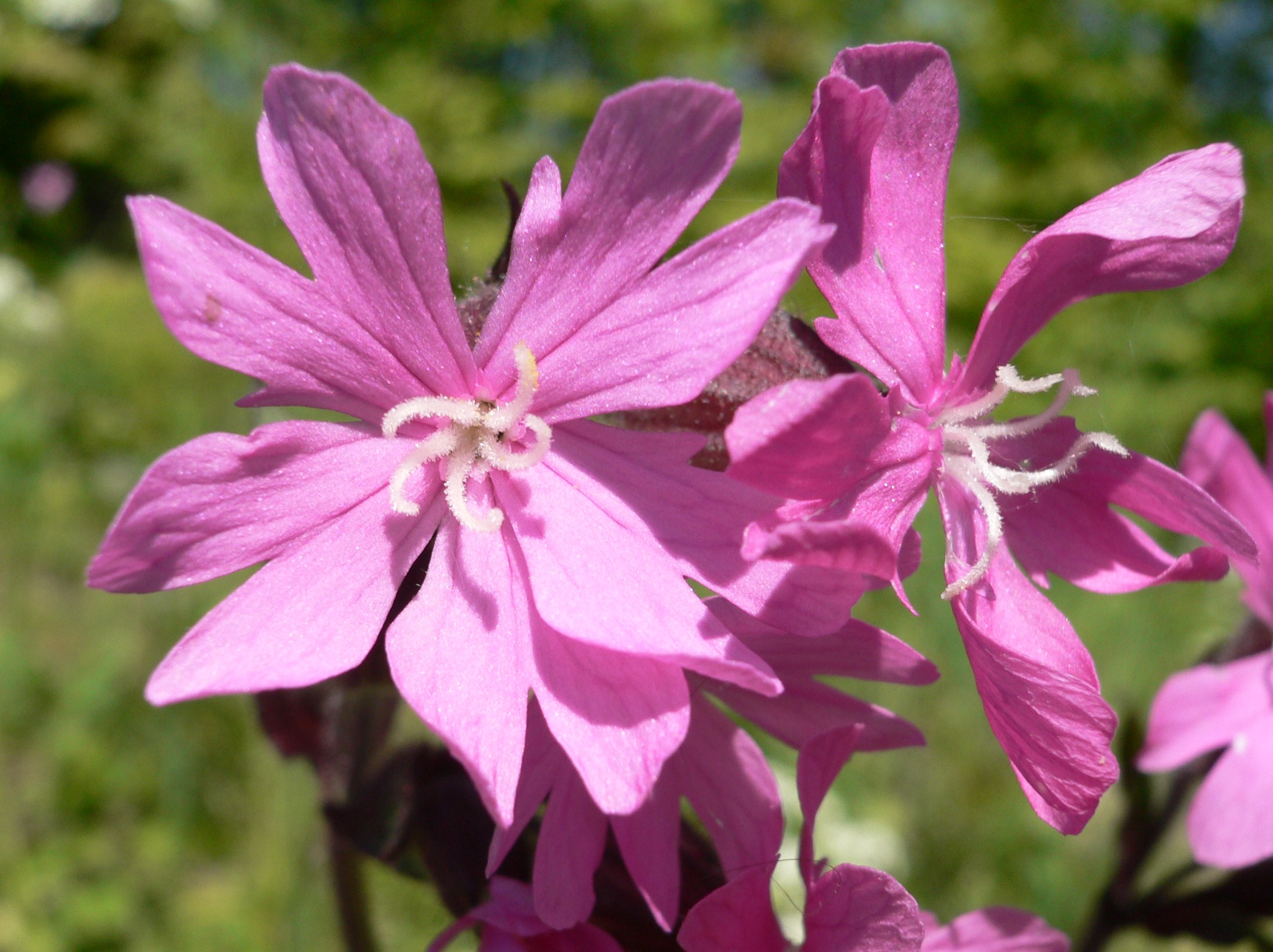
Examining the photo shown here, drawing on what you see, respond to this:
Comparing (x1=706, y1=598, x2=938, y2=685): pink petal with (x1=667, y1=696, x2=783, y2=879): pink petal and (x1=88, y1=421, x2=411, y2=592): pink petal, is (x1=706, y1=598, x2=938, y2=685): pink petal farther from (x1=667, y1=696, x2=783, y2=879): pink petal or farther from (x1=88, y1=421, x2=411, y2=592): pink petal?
(x1=88, y1=421, x2=411, y2=592): pink petal

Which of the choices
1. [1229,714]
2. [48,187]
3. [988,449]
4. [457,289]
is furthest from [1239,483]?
[48,187]

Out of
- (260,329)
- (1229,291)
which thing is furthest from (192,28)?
(260,329)

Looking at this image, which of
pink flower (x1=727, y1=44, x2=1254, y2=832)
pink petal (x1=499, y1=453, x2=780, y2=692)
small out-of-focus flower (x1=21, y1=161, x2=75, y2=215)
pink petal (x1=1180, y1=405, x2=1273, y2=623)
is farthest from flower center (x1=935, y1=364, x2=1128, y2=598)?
small out-of-focus flower (x1=21, y1=161, x2=75, y2=215)

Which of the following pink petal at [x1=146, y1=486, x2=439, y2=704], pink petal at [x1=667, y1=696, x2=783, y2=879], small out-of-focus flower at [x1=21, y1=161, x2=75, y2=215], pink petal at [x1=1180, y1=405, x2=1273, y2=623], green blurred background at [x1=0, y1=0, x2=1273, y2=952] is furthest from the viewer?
small out-of-focus flower at [x1=21, y1=161, x2=75, y2=215]

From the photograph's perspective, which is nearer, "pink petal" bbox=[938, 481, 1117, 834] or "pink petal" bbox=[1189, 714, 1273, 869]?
"pink petal" bbox=[938, 481, 1117, 834]

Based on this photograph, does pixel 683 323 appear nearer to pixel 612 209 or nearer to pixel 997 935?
pixel 612 209

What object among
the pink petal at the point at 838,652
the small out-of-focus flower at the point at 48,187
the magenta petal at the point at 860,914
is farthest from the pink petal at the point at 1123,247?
the small out-of-focus flower at the point at 48,187
